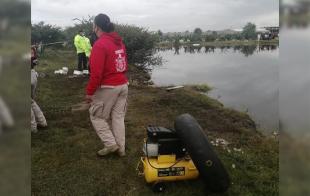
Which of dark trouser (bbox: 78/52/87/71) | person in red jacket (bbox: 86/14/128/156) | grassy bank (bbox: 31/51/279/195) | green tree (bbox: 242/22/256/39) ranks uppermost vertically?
green tree (bbox: 242/22/256/39)

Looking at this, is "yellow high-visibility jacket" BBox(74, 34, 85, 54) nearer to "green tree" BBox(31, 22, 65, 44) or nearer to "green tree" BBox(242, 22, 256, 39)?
"green tree" BBox(31, 22, 65, 44)

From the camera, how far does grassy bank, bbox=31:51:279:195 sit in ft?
16.0

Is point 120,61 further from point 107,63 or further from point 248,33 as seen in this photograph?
point 248,33

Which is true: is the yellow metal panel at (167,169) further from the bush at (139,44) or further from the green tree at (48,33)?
the green tree at (48,33)

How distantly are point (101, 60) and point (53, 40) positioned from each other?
27.2 m

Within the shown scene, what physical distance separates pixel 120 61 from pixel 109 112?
0.79m

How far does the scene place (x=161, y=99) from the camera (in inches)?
432

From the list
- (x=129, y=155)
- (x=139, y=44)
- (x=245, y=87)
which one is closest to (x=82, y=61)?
(x=245, y=87)

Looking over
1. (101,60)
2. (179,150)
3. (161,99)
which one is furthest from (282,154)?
(161,99)

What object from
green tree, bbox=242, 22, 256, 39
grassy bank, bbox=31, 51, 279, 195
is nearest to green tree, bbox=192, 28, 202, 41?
green tree, bbox=242, 22, 256, 39

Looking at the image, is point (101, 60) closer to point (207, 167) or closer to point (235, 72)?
point (207, 167)

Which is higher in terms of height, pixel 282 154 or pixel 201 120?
pixel 282 154

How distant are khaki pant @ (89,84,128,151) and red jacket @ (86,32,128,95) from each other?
0.12 meters

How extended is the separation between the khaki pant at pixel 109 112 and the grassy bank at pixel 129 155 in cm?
39
